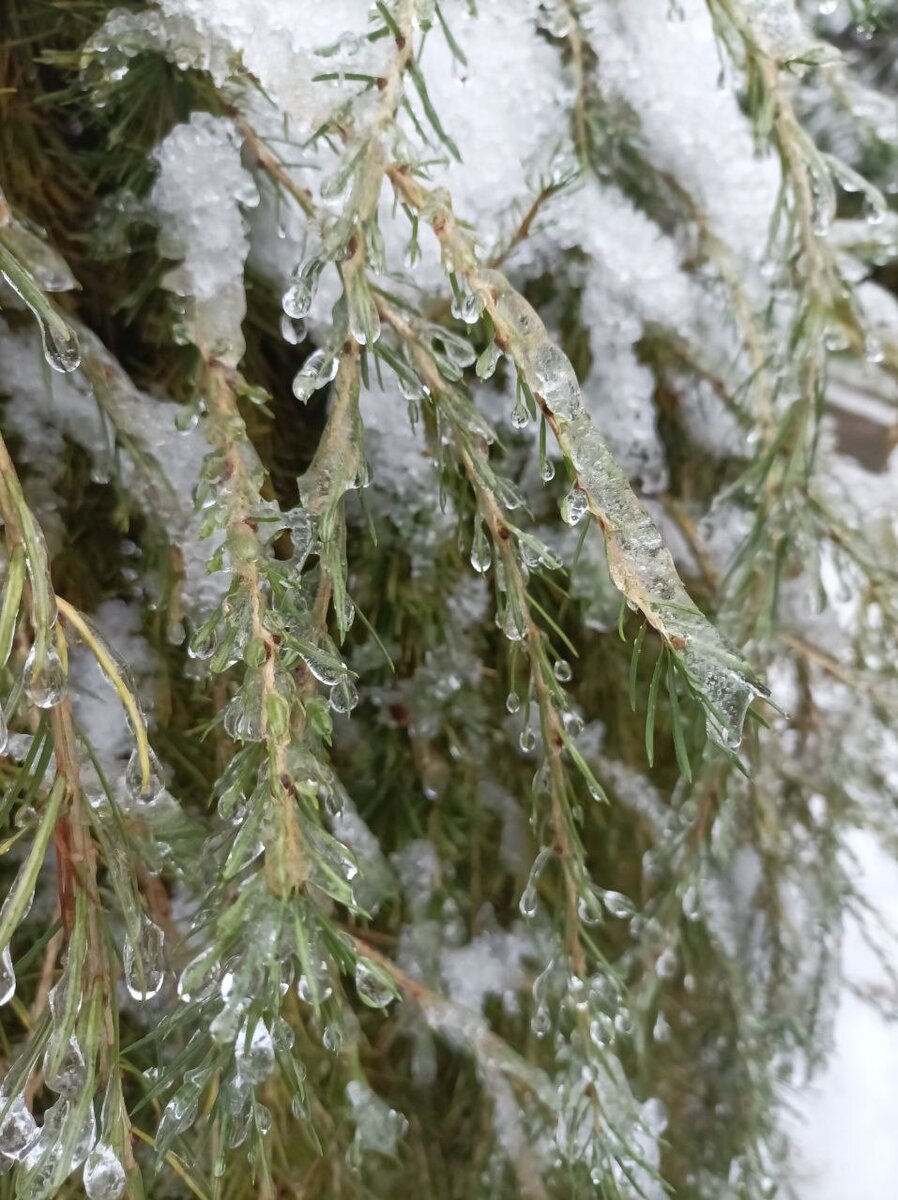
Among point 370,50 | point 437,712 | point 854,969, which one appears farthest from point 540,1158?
point 854,969

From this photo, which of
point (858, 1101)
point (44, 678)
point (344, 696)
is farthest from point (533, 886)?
point (858, 1101)

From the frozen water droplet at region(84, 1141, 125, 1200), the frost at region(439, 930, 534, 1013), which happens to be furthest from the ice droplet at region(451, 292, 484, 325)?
the frost at region(439, 930, 534, 1013)

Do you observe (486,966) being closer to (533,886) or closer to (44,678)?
(533,886)

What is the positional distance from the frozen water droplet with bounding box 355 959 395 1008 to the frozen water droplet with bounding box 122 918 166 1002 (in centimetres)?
8

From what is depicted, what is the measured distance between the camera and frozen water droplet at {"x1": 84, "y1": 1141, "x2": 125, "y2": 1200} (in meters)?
0.32

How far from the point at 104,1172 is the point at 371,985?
121mm

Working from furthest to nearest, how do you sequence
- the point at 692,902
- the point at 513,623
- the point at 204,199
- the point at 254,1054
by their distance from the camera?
the point at 692,902 → the point at 204,199 → the point at 513,623 → the point at 254,1054

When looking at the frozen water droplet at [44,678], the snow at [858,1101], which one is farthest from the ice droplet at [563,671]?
the snow at [858,1101]

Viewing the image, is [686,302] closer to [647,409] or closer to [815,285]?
[647,409]

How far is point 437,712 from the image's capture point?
625mm

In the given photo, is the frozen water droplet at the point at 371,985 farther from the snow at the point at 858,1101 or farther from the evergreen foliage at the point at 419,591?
the snow at the point at 858,1101

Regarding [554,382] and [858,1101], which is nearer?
[554,382]

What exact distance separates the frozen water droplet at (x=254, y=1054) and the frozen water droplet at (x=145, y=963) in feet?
0.17

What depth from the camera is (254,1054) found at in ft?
0.98
